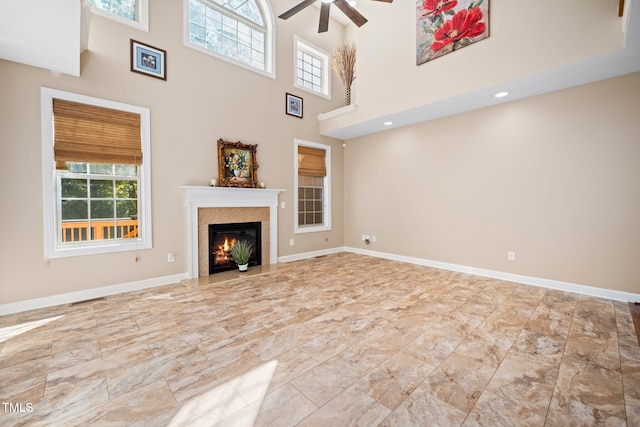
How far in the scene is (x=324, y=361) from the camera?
2100mm

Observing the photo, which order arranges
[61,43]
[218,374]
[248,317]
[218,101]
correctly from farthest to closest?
[218,101]
[248,317]
[61,43]
[218,374]

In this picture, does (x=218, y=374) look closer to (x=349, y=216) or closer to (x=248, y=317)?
(x=248, y=317)

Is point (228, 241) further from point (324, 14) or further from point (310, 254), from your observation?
point (324, 14)

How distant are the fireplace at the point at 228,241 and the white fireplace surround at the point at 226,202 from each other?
0.82 ft

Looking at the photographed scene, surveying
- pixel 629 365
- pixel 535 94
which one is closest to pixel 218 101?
pixel 535 94

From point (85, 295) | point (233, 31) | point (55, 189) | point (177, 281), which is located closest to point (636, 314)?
point (177, 281)

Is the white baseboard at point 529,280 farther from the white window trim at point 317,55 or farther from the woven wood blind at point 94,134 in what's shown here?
the woven wood blind at point 94,134

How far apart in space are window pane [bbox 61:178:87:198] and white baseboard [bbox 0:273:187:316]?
1219 millimetres

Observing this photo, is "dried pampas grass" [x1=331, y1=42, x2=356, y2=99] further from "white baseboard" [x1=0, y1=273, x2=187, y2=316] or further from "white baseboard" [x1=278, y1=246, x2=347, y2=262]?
"white baseboard" [x1=0, y1=273, x2=187, y2=316]

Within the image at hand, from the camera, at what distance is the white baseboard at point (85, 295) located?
3047mm

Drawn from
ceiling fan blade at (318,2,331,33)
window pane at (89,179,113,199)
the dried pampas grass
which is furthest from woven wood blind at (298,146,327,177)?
window pane at (89,179,113,199)

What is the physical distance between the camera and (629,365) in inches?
80.7

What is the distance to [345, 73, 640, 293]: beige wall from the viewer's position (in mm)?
3391

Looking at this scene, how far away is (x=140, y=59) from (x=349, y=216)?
4.89 meters
